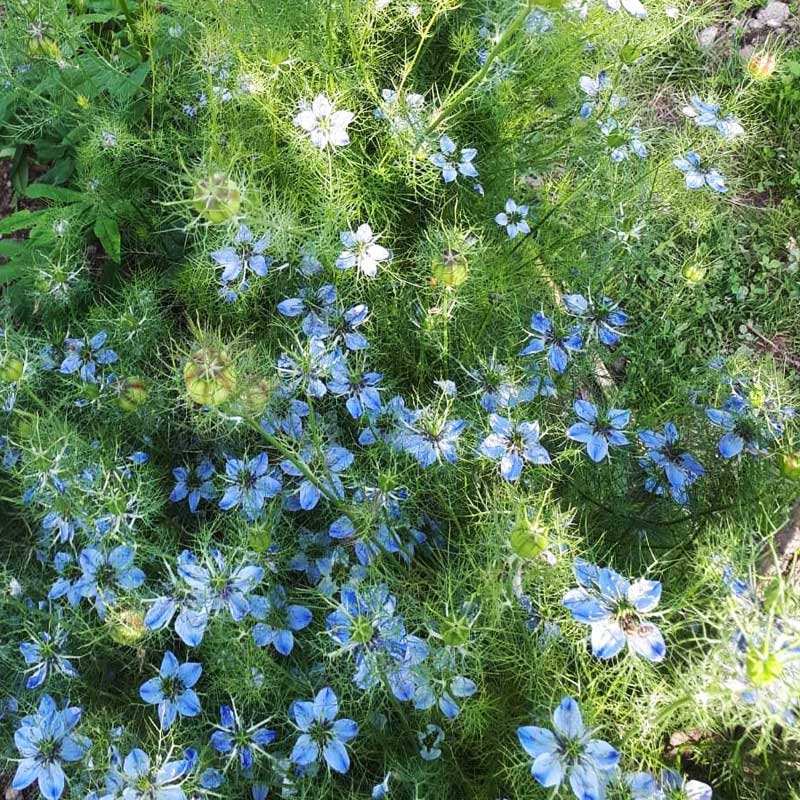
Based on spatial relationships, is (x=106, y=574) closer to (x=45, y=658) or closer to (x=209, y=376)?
(x=45, y=658)

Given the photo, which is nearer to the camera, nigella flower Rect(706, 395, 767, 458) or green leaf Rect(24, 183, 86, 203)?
nigella flower Rect(706, 395, 767, 458)

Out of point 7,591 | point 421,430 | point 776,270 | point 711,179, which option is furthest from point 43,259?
point 776,270

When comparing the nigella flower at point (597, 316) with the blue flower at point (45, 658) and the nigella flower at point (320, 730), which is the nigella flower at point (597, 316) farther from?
the blue flower at point (45, 658)

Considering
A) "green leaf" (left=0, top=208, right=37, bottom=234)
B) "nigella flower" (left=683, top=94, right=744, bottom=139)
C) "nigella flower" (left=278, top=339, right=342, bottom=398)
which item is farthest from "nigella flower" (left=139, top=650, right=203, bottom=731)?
"nigella flower" (left=683, top=94, right=744, bottom=139)

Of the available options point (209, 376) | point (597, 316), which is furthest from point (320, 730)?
point (597, 316)

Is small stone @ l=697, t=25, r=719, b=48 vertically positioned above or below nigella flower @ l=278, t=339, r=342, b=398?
above

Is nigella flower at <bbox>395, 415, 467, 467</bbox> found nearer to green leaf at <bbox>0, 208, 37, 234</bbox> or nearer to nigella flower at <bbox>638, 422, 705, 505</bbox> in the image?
nigella flower at <bbox>638, 422, 705, 505</bbox>
